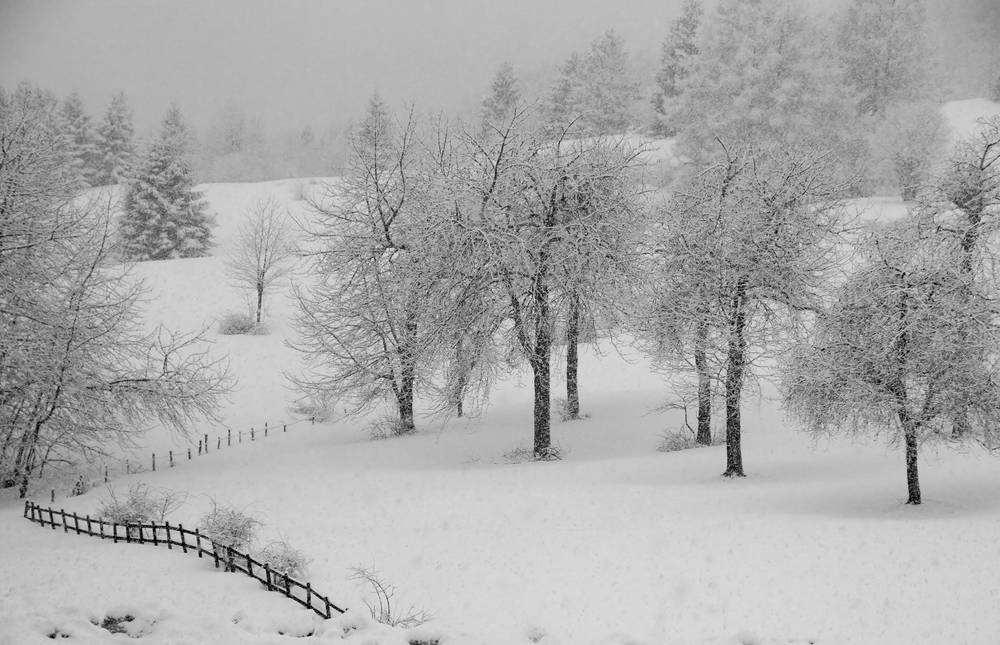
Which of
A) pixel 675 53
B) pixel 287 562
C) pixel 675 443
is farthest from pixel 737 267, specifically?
pixel 675 53

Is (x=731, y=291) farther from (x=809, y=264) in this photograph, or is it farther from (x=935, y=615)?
(x=935, y=615)

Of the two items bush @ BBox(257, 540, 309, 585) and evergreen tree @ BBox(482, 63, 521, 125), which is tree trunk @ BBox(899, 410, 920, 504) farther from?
evergreen tree @ BBox(482, 63, 521, 125)

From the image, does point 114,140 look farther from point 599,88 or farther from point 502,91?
→ point 599,88

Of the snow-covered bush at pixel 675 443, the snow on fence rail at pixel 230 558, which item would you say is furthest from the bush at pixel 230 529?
the snow-covered bush at pixel 675 443

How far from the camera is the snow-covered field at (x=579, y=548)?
11.0 m

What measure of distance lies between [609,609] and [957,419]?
29.6ft

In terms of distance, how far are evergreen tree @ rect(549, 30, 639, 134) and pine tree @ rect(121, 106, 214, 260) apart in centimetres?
2954

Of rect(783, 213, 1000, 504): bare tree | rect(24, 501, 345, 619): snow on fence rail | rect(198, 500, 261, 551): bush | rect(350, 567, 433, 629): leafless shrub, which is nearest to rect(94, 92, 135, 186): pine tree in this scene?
rect(24, 501, 345, 619): snow on fence rail

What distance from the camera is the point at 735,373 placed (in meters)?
19.3

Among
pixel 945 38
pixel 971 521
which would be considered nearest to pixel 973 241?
pixel 971 521

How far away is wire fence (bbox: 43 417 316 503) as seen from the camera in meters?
23.0

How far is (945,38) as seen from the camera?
95688 mm

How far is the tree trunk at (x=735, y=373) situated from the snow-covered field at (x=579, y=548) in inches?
28.4

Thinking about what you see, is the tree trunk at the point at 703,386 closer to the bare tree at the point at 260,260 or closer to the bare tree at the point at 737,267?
the bare tree at the point at 737,267
